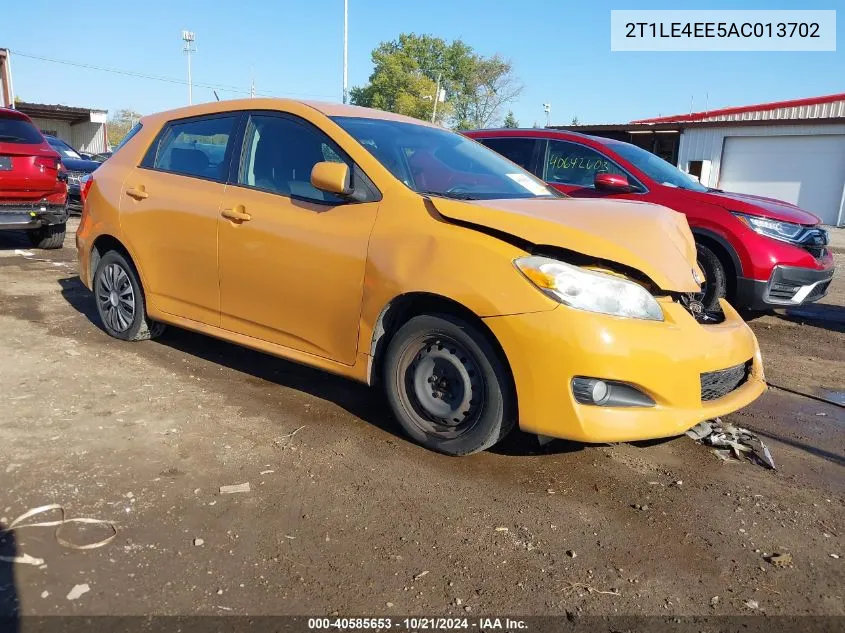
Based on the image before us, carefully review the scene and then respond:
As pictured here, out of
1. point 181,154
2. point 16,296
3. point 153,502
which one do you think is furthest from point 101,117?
point 153,502

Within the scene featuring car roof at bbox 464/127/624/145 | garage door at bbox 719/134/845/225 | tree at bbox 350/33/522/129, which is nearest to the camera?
car roof at bbox 464/127/624/145

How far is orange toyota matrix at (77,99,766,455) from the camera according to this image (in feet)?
9.49

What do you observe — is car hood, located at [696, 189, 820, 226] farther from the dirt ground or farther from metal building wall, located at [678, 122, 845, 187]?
metal building wall, located at [678, 122, 845, 187]

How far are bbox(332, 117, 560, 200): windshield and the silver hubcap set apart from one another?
7.27 feet

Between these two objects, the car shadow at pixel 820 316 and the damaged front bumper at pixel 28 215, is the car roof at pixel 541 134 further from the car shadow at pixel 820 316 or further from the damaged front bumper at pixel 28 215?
the damaged front bumper at pixel 28 215

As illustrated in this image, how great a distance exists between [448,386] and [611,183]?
→ 3569 millimetres

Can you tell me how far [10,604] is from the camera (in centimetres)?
212

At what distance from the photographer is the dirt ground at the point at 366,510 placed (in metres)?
A: 2.26

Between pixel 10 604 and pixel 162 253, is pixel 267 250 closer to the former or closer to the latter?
pixel 162 253

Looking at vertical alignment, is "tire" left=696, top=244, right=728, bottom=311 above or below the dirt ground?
above

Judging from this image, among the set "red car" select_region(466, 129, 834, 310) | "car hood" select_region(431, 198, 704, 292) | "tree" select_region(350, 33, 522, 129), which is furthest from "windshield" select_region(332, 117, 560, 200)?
"tree" select_region(350, 33, 522, 129)

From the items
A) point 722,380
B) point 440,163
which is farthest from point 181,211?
point 722,380

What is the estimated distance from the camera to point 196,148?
4.39 meters

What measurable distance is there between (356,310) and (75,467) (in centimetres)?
149
